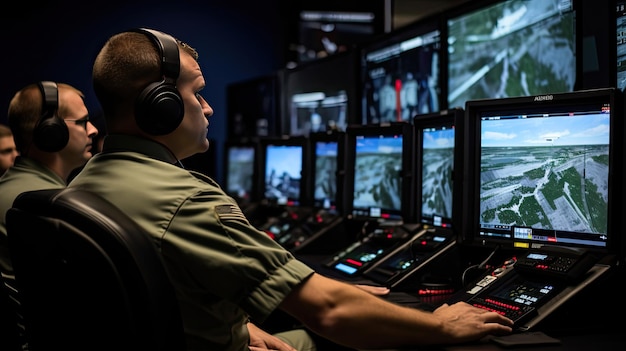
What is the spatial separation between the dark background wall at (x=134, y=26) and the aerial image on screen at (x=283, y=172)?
2.28 meters

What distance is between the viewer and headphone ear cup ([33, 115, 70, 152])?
9.61 feet

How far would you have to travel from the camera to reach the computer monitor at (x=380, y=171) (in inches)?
113

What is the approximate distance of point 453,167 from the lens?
7.61 feet

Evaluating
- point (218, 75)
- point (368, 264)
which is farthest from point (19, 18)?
point (368, 264)

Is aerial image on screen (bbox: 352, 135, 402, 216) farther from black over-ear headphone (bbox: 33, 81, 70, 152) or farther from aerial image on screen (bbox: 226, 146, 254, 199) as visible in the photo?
aerial image on screen (bbox: 226, 146, 254, 199)

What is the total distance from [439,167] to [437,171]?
2 centimetres

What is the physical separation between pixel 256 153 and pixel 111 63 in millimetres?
2969

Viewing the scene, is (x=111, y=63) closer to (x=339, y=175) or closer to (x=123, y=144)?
(x=123, y=144)

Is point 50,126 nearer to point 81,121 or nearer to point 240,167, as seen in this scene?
point 81,121

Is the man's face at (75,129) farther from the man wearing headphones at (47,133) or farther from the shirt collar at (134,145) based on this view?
the shirt collar at (134,145)

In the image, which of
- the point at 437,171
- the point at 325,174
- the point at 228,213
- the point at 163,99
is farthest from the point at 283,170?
the point at 228,213

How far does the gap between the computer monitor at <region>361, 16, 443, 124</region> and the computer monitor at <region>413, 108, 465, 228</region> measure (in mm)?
628

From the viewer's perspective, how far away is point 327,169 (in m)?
3.63

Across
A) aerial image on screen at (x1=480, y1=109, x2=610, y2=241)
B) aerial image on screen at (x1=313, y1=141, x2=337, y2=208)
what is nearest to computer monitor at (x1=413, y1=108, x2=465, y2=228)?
aerial image on screen at (x1=480, y1=109, x2=610, y2=241)
